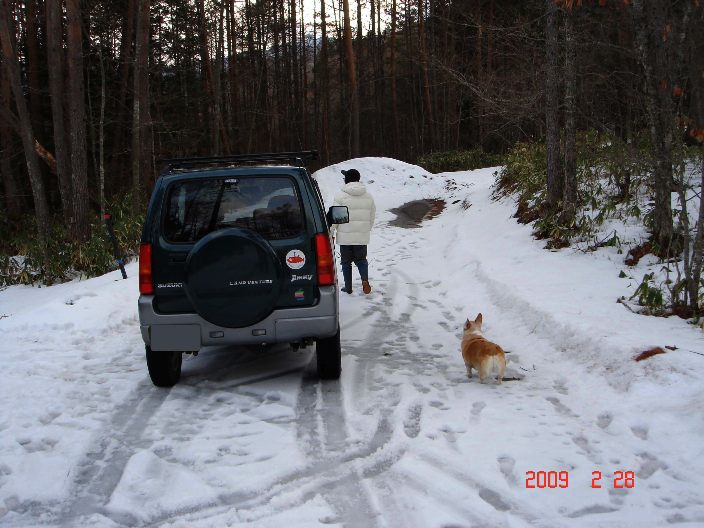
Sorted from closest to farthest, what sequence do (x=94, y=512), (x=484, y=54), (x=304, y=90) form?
(x=94, y=512) < (x=484, y=54) < (x=304, y=90)

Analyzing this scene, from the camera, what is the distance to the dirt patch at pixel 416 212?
17.3 meters

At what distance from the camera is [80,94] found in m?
13.8

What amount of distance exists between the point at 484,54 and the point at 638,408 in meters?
29.5

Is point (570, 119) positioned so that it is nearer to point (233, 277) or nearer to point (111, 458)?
point (233, 277)

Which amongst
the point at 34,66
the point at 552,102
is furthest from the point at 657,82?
the point at 34,66

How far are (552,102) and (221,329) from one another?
8791 mm

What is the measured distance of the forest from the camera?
6801 millimetres

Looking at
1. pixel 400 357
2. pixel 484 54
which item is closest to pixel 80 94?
pixel 400 357

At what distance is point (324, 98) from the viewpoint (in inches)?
1416

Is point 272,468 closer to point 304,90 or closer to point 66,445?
point 66,445

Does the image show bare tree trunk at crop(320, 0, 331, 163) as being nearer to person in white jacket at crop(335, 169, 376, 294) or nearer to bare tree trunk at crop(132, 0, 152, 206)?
bare tree trunk at crop(132, 0, 152, 206)

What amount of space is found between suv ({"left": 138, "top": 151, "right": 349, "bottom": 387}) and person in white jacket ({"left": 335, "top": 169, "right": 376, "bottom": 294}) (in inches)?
152

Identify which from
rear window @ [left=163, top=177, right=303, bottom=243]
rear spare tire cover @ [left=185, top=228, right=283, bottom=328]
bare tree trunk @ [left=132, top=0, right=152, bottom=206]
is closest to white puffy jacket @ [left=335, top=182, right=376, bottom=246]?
rear window @ [left=163, top=177, right=303, bottom=243]

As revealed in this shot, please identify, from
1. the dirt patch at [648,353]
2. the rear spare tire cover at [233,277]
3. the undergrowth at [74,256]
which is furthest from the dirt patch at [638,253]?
the undergrowth at [74,256]
